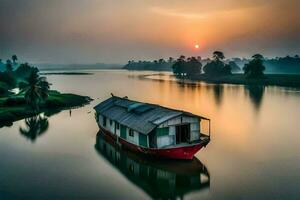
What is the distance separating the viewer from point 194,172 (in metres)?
31.5

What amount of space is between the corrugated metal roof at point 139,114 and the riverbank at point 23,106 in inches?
957

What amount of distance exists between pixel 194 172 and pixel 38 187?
617 inches

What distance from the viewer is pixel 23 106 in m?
70.8

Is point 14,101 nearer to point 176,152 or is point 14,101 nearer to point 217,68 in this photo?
point 176,152

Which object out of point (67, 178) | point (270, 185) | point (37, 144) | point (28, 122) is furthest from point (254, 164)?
point (28, 122)

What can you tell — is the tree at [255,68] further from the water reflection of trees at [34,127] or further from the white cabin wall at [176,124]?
the white cabin wall at [176,124]

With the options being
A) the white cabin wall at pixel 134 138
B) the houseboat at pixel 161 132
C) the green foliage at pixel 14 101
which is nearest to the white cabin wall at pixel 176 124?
the houseboat at pixel 161 132

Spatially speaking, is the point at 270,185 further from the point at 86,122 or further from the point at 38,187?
the point at 86,122

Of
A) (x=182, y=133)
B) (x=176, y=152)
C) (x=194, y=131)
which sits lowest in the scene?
(x=176, y=152)

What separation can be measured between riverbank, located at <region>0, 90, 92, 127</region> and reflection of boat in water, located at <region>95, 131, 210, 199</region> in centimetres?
3111

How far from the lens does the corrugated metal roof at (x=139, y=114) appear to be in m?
33.8

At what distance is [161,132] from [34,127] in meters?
30.7

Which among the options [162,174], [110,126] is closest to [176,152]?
[162,174]

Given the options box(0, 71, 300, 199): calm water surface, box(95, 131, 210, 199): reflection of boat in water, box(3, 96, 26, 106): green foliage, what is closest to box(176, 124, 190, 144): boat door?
box(95, 131, 210, 199): reflection of boat in water
